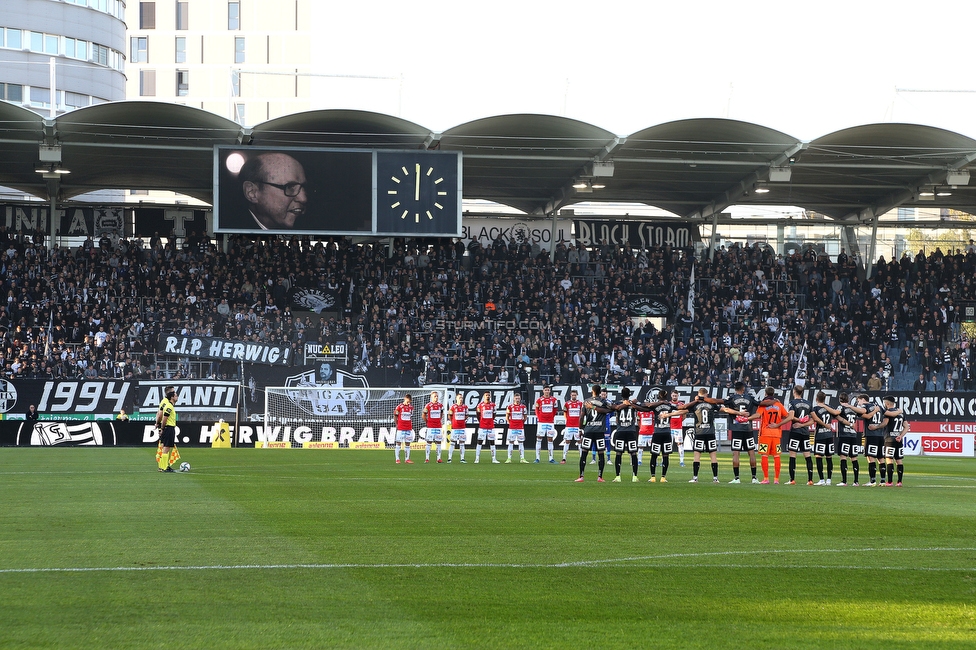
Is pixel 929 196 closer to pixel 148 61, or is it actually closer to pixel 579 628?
pixel 579 628

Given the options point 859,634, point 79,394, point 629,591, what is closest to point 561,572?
point 629,591

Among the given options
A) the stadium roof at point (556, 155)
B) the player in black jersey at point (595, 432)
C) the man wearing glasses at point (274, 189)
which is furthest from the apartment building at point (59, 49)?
the player in black jersey at point (595, 432)

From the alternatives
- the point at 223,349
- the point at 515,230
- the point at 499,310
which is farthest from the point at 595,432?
the point at 515,230

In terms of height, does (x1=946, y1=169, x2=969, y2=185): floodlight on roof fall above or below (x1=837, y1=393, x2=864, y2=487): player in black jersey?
above

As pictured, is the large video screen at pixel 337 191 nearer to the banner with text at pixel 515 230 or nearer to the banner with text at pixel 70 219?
the banner with text at pixel 515 230

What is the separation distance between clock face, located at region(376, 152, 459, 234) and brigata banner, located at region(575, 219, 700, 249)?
487 inches

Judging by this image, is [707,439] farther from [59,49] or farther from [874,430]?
[59,49]

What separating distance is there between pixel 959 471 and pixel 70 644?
27.0 m

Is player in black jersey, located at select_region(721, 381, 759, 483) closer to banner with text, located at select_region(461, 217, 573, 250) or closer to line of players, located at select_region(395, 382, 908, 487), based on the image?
line of players, located at select_region(395, 382, 908, 487)

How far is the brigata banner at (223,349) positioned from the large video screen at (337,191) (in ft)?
14.9

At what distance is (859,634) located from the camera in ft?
26.2

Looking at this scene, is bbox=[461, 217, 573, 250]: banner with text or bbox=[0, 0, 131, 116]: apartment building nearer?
bbox=[461, 217, 573, 250]: banner with text

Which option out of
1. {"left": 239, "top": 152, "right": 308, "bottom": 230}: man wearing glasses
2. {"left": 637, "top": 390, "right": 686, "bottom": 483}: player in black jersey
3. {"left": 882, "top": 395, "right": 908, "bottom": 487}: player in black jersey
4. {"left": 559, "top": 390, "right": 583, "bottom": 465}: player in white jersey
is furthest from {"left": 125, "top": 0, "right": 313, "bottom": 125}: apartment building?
{"left": 882, "top": 395, "right": 908, "bottom": 487}: player in black jersey

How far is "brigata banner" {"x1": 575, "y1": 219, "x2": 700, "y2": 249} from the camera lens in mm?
52719
